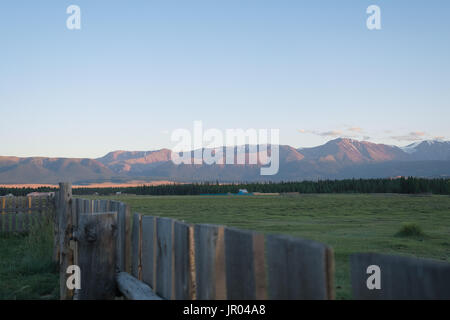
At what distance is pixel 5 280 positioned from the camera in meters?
8.11

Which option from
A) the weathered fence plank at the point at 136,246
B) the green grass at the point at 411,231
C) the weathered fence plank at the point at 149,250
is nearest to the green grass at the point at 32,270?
the weathered fence plank at the point at 136,246

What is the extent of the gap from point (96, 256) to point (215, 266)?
1.75 m

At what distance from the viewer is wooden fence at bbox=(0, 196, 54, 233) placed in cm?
1594

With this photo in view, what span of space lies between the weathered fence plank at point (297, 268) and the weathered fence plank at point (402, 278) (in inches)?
6.1

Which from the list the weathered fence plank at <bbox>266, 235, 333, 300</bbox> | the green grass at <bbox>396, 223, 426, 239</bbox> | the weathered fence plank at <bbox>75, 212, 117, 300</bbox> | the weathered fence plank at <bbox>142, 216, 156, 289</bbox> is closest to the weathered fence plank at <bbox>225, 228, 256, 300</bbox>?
the weathered fence plank at <bbox>266, 235, 333, 300</bbox>

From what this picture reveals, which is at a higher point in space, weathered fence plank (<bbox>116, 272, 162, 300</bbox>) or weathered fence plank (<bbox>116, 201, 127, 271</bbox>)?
weathered fence plank (<bbox>116, 201, 127, 271</bbox>)

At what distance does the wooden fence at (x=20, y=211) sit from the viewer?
15938mm

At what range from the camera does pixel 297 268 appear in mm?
2176

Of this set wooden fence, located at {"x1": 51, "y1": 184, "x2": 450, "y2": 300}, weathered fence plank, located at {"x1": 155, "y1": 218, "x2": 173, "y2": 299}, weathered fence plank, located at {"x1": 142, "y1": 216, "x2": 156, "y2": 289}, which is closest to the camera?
wooden fence, located at {"x1": 51, "y1": 184, "x2": 450, "y2": 300}

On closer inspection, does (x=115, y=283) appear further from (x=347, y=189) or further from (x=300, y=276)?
(x=347, y=189)

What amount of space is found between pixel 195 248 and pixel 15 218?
14.7 m

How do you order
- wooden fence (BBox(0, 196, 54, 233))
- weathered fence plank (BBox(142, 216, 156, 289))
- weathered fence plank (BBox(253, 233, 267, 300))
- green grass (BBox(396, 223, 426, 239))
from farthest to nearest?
1. wooden fence (BBox(0, 196, 54, 233))
2. green grass (BBox(396, 223, 426, 239))
3. weathered fence plank (BBox(142, 216, 156, 289))
4. weathered fence plank (BBox(253, 233, 267, 300))

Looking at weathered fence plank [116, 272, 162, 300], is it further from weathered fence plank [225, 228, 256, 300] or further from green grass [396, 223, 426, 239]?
green grass [396, 223, 426, 239]

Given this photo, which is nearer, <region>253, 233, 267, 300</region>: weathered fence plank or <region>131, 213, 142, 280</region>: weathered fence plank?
<region>253, 233, 267, 300</region>: weathered fence plank
